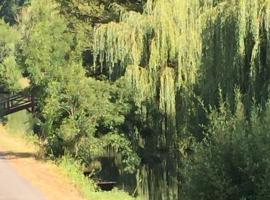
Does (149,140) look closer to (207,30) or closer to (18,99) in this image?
(207,30)

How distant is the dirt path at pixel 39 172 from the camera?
1269 centimetres

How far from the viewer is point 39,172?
15414 mm

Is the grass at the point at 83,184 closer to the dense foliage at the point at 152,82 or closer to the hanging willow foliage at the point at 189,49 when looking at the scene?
the dense foliage at the point at 152,82

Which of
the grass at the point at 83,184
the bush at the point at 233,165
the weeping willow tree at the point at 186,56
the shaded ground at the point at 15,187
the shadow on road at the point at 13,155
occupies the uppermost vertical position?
the weeping willow tree at the point at 186,56

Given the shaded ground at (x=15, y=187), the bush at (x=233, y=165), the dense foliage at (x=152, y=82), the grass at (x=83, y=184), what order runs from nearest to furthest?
the bush at (x=233, y=165), the shaded ground at (x=15, y=187), the grass at (x=83, y=184), the dense foliage at (x=152, y=82)

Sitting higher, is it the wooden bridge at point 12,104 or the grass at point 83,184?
the wooden bridge at point 12,104

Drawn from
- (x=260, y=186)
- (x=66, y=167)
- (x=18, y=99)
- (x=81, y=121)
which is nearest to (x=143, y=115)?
(x=81, y=121)

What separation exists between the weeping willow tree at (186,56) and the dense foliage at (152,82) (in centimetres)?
3

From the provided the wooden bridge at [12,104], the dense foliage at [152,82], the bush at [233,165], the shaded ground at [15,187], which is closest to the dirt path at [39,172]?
the shaded ground at [15,187]

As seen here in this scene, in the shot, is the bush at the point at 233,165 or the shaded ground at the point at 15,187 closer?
the bush at the point at 233,165

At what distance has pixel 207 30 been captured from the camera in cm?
1452

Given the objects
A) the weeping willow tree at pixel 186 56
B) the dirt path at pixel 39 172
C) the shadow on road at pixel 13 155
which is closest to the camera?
the dirt path at pixel 39 172

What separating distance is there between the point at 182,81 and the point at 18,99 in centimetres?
2084

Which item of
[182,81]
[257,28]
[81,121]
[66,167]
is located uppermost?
[257,28]
